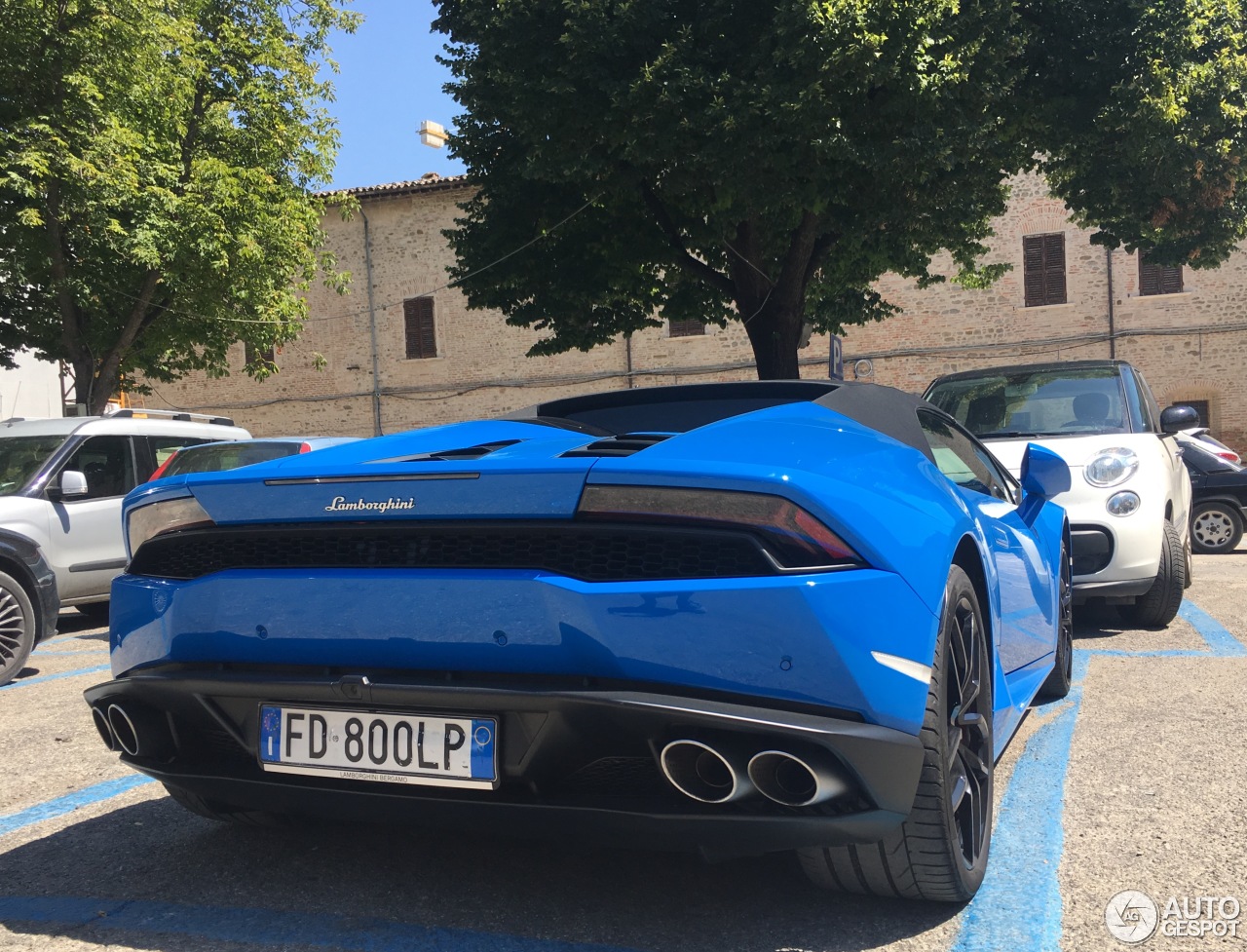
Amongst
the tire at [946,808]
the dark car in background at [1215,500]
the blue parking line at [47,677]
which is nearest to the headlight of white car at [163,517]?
the tire at [946,808]

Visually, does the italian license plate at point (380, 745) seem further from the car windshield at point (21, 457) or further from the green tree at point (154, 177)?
the green tree at point (154, 177)

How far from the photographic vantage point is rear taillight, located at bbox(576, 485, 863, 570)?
6.87 ft

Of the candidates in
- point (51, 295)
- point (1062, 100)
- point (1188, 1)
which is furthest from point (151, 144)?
point (1188, 1)

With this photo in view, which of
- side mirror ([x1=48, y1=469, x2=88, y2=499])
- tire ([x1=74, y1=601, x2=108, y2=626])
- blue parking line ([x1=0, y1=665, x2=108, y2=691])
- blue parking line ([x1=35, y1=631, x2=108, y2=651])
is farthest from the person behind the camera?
tire ([x1=74, y1=601, x2=108, y2=626])

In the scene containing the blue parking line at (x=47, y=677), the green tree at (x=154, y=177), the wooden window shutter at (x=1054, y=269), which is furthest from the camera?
the wooden window shutter at (x=1054, y=269)

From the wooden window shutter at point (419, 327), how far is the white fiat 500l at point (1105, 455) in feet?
78.5

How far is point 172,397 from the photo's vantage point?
33.2m

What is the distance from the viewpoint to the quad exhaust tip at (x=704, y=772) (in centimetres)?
204

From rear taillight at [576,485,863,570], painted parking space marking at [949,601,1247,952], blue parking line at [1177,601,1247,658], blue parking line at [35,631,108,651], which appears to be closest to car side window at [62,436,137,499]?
blue parking line at [35,631,108,651]

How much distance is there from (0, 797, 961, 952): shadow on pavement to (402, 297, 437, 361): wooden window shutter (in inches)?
1092

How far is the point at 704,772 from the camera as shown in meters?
2.10

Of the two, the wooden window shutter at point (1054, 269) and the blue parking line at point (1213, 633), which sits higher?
the wooden window shutter at point (1054, 269)

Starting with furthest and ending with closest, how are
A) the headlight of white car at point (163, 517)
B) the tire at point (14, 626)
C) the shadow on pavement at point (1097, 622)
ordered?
the shadow on pavement at point (1097, 622), the tire at point (14, 626), the headlight of white car at point (163, 517)

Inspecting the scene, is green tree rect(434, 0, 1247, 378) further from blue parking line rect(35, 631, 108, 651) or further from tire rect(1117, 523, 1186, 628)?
blue parking line rect(35, 631, 108, 651)
